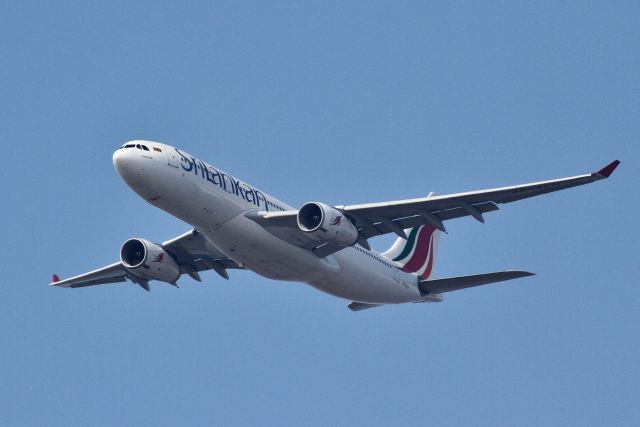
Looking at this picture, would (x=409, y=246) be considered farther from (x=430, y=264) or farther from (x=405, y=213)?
(x=405, y=213)

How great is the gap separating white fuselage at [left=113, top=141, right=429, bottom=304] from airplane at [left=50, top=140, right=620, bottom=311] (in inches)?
1.5

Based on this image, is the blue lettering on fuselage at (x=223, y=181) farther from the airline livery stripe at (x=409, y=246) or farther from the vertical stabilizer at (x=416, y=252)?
the airline livery stripe at (x=409, y=246)

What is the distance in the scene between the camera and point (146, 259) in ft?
164

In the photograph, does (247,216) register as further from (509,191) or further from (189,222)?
(509,191)

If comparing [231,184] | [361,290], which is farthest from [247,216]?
[361,290]

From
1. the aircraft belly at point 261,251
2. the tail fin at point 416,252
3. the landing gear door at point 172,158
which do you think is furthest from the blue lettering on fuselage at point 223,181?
the tail fin at point 416,252

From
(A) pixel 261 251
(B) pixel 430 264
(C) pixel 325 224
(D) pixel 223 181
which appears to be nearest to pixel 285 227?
(A) pixel 261 251

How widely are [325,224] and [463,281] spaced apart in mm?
9301

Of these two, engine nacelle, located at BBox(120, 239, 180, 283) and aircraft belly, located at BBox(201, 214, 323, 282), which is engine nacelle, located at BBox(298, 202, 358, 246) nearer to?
aircraft belly, located at BBox(201, 214, 323, 282)

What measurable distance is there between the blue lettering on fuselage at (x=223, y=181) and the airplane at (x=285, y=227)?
0.05 m

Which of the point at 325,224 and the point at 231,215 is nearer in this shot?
the point at 325,224

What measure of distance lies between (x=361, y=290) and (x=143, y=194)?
1124 centimetres

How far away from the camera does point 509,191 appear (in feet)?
142

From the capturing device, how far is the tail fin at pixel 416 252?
180ft
